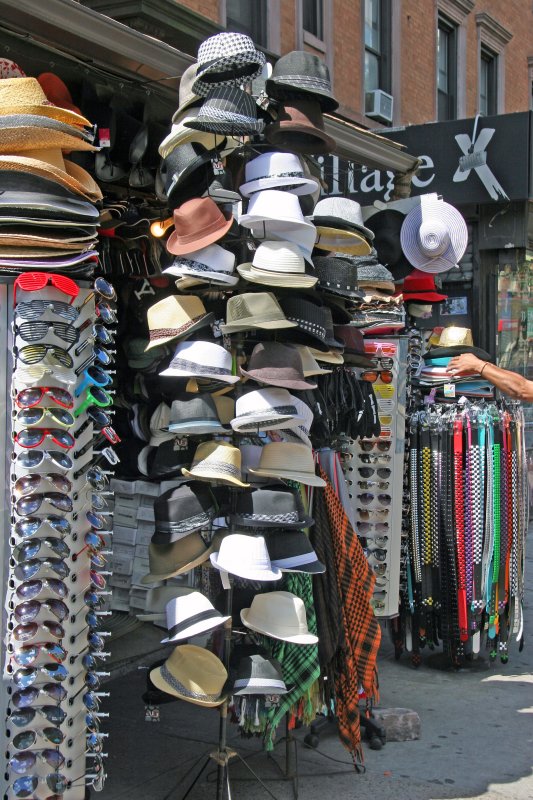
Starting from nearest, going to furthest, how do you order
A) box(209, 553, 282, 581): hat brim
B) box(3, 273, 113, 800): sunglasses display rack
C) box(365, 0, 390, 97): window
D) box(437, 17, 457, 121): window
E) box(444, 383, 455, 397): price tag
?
1. box(3, 273, 113, 800): sunglasses display rack
2. box(209, 553, 282, 581): hat brim
3. box(444, 383, 455, 397): price tag
4. box(365, 0, 390, 97): window
5. box(437, 17, 457, 121): window

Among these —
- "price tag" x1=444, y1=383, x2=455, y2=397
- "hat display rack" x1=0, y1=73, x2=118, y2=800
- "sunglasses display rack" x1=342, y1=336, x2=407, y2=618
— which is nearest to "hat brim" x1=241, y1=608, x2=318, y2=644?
"hat display rack" x1=0, y1=73, x2=118, y2=800

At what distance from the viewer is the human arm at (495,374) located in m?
5.28

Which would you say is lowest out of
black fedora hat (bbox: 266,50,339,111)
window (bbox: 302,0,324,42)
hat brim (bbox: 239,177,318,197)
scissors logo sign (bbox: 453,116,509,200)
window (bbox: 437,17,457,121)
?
hat brim (bbox: 239,177,318,197)

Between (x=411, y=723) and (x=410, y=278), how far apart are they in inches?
107

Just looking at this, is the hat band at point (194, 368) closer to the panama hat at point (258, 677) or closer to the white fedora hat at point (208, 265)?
the white fedora hat at point (208, 265)

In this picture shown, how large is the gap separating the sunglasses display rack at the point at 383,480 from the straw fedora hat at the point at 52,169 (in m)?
2.40

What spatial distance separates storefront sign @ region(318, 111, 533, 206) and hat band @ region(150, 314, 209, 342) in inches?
223

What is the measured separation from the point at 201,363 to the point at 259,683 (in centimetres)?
121

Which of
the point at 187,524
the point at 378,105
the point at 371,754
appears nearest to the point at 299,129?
the point at 187,524

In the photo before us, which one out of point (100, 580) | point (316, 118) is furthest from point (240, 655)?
point (316, 118)

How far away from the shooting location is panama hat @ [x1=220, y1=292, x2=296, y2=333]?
3566 mm

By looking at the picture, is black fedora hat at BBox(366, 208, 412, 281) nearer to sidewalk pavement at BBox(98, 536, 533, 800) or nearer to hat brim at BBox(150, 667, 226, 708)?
sidewalk pavement at BBox(98, 536, 533, 800)

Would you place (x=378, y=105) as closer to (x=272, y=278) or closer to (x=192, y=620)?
(x=272, y=278)

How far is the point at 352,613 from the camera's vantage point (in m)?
4.24
